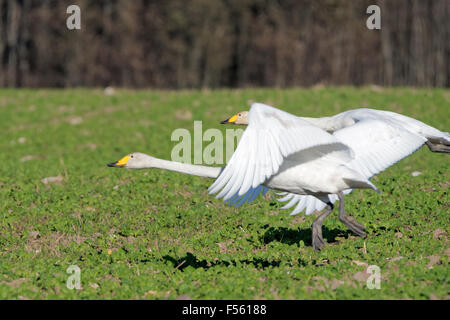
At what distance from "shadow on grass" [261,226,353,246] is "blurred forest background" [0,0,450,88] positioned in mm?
29993

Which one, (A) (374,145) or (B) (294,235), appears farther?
(B) (294,235)

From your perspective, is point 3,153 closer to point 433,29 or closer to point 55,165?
point 55,165

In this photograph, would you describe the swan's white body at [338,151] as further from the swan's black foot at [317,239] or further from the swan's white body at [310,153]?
the swan's black foot at [317,239]

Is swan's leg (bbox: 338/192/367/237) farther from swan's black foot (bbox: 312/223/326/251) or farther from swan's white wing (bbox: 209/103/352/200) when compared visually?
swan's white wing (bbox: 209/103/352/200)

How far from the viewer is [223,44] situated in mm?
46312

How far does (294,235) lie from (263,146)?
8.42 ft

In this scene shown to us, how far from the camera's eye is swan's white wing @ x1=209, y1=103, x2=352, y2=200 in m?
6.06

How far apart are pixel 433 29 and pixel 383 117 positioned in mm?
34292

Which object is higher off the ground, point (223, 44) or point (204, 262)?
point (223, 44)

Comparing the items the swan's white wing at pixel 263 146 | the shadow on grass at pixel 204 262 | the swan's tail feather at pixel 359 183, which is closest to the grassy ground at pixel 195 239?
the shadow on grass at pixel 204 262

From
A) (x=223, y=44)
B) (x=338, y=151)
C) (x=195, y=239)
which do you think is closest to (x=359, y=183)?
(x=338, y=151)

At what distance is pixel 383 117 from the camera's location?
779 cm

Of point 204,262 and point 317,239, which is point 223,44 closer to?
point 317,239
